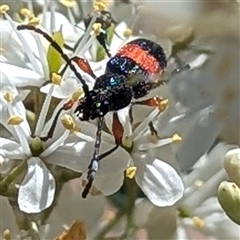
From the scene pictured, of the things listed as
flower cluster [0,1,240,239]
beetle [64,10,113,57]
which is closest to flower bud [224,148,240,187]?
flower cluster [0,1,240,239]

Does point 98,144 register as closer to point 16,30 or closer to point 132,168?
point 132,168

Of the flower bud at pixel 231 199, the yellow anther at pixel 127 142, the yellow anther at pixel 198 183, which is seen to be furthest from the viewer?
the yellow anther at pixel 198 183

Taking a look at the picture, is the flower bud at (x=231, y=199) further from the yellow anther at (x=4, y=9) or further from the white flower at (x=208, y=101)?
the yellow anther at (x=4, y=9)

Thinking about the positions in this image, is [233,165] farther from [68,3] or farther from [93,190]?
[68,3]

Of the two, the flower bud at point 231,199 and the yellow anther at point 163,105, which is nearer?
the flower bud at point 231,199

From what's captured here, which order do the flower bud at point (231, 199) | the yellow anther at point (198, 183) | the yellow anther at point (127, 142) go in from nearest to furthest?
the flower bud at point (231, 199), the yellow anther at point (127, 142), the yellow anther at point (198, 183)

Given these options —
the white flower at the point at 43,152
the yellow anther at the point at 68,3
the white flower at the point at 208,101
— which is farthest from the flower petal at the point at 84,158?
the yellow anther at the point at 68,3

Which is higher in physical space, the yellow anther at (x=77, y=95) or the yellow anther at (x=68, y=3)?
the yellow anther at (x=77, y=95)

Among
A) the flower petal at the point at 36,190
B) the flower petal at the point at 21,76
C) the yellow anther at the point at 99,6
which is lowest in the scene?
the flower petal at the point at 36,190
